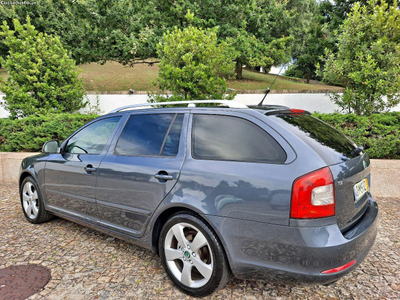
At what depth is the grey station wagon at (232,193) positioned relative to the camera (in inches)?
79.4

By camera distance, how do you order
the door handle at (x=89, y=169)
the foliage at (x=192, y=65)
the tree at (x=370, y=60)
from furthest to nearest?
1. the foliage at (x=192, y=65)
2. the tree at (x=370, y=60)
3. the door handle at (x=89, y=169)

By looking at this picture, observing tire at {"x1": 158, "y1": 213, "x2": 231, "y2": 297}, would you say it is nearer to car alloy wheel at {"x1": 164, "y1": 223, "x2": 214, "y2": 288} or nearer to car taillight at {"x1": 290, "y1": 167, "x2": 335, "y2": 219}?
car alloy wheel at {"x1": 164, "y1": 223, "x2": 214, "y2": 288}

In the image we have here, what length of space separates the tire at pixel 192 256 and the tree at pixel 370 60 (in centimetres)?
570

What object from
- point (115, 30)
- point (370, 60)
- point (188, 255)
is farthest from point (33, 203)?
point (115, 30)

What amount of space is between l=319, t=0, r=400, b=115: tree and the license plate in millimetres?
4670

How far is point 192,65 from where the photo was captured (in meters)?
6.98

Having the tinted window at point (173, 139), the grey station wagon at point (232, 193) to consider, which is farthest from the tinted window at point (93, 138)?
the tinted window at point (173, 139)

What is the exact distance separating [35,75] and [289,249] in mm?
8726

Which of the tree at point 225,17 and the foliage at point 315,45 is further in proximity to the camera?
the foliage at point 315,45

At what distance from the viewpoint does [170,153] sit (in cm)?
275

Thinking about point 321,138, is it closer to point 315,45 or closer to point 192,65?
point 192,65

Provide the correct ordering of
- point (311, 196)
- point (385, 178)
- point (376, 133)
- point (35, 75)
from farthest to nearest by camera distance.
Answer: point (35, 75) → point (376, 133) → point (385, 178) → point (311, 196)

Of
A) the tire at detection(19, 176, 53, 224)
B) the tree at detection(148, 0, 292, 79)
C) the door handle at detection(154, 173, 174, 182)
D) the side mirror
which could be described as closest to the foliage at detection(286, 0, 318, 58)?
the tree at detection(148, 0, 292, 79)

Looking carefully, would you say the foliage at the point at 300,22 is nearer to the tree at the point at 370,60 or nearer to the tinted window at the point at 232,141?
the tree at the point at 370,60
